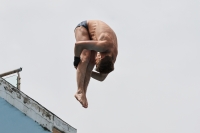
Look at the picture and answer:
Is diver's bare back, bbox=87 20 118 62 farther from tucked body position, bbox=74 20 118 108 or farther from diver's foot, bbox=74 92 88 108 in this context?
diver's foot, bbox=74 92 88 108

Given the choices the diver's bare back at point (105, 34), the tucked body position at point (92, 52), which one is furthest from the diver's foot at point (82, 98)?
the diver's bare back at point (105, 34)

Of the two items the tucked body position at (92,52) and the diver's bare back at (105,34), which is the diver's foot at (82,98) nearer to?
the tucked body position at (92,52)

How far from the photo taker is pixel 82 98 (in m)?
11.8

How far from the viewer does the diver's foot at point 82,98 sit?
1173 centimetres

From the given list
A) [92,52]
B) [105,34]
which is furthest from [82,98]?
[105,34]

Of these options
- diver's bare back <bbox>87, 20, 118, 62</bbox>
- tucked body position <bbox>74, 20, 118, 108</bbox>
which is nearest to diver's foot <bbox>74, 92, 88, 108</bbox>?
tucked body position <bbox>74, 20, 118, 108</bbox>

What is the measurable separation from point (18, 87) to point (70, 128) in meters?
1.49

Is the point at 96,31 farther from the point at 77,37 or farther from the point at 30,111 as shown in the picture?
the point at 30,111

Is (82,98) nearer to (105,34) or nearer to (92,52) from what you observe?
(92,52)

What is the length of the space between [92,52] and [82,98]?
73 centimetres

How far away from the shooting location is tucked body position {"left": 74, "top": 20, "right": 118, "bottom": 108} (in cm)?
1134

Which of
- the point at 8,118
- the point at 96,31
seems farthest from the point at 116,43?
the point at 8,118

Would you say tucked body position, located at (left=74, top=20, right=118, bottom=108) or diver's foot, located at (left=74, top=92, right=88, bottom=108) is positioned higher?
tucked body position, located at (left=74, top=20, right=118, bottom=108)

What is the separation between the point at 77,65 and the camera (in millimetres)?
11906
